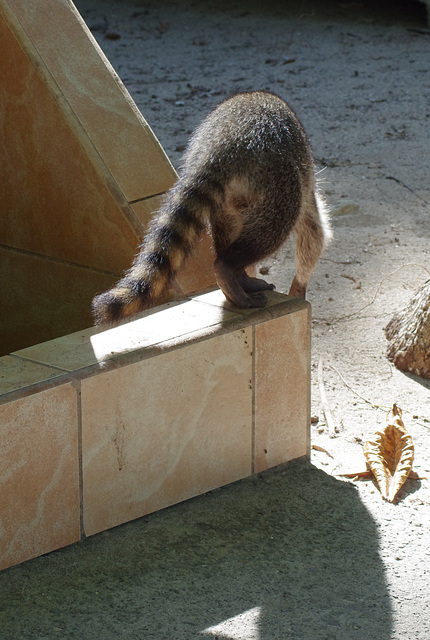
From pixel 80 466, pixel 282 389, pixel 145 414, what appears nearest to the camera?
pixel 80 466

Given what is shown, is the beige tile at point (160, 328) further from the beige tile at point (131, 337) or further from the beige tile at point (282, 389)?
the beige tile at point (282, 389)

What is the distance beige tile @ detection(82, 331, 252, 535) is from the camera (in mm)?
3113

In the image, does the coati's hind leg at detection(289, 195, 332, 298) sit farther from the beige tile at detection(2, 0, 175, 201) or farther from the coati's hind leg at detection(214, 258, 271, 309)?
the beige tile at detection(2, 0, 175, 201)

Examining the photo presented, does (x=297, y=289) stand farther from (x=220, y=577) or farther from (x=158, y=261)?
(x=220, y=577)

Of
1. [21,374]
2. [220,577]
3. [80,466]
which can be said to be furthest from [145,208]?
[220,577]

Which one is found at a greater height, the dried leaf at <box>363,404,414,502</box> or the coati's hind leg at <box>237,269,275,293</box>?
the coati's hind leg at <box>237,269,275,293</box>

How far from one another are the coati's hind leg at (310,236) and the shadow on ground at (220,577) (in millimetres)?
983

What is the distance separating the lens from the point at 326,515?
11.1ft

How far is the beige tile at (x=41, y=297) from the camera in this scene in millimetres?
4105

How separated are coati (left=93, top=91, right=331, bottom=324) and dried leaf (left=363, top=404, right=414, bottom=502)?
74 centimetres

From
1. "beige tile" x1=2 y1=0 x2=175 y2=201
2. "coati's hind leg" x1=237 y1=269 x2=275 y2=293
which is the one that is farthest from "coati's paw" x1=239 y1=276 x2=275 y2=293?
"beige tile" x1=2 y1=0 x2=175 y2=201

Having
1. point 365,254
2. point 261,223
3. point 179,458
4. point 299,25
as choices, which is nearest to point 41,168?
point 261,223

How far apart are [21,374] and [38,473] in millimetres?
307

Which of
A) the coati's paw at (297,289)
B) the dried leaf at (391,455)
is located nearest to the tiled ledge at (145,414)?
the dried leaf at (391,455)
